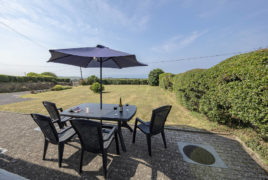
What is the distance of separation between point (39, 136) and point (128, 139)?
301cm

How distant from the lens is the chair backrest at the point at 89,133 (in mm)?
1798

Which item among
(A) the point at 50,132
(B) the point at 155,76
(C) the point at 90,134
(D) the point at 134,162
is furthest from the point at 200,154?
(B) the point at 155,76

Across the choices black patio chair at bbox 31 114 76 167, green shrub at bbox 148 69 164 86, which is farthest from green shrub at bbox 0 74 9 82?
green shrub at bbox 148 69 164 86

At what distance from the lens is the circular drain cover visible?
248cm

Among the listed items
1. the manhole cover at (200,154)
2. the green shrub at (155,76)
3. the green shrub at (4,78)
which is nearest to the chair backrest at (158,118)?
the manhole cover at (200,154)

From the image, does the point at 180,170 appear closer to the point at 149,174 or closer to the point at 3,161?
the point at 149,174

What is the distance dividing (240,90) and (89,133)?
3.82 metres

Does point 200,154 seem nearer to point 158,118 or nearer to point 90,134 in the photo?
point 158,118

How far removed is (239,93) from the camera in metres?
2.74

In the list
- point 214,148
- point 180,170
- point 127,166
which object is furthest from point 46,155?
point 214,148

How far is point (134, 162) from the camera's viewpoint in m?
2.44

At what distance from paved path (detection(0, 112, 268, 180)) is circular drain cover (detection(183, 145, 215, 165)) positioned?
0.19 metres

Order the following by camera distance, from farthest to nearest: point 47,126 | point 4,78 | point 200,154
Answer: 1. point 4,78
2. point 200,154
3. point 47,126

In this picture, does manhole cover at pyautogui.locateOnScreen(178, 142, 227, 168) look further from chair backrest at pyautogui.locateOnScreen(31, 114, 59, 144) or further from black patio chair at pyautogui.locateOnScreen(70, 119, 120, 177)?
chair backrest at pyautogui.locateOnScreen(31, 114, 59, 144)
